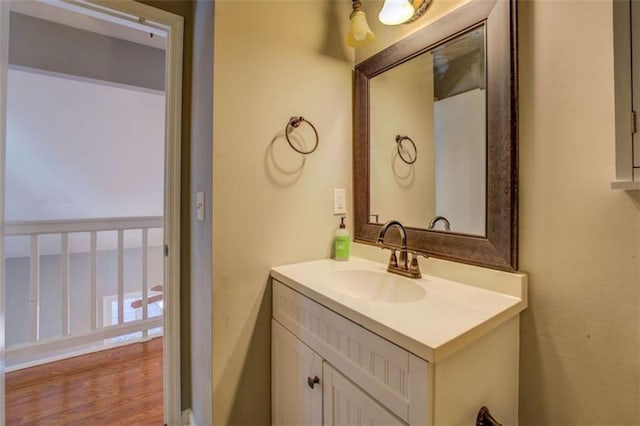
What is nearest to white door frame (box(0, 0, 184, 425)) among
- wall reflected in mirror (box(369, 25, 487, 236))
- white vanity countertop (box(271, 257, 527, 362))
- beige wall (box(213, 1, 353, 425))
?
beige wall (box(213, 1, 353, 425))

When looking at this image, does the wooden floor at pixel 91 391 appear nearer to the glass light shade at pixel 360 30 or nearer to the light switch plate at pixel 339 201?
the light switch plate at pixel 339 201

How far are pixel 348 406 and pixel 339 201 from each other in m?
0.88

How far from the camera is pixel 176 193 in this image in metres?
→ 1.47

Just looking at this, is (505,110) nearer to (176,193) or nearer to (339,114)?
(339,114)

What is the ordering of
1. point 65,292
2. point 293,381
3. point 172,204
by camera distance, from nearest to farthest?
1. point 293,381
2. point 172,204
3. point 65,292

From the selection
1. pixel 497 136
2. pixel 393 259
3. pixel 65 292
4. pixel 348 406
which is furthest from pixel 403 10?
pixel 65 292

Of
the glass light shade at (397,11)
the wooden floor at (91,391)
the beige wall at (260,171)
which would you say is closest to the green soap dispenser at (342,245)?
the beige wall at (260,171)

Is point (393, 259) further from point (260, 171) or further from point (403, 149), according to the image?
point (260, 171)

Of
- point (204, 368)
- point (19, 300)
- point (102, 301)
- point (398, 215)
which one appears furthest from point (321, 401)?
point (19, 300)

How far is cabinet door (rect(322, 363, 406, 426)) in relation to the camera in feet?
2.42

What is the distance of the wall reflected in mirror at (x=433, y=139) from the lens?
103 cm

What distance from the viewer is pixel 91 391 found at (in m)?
1.79

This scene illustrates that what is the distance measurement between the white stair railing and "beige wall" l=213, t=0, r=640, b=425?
1.61m

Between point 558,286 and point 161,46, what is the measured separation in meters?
Result: 2.94
